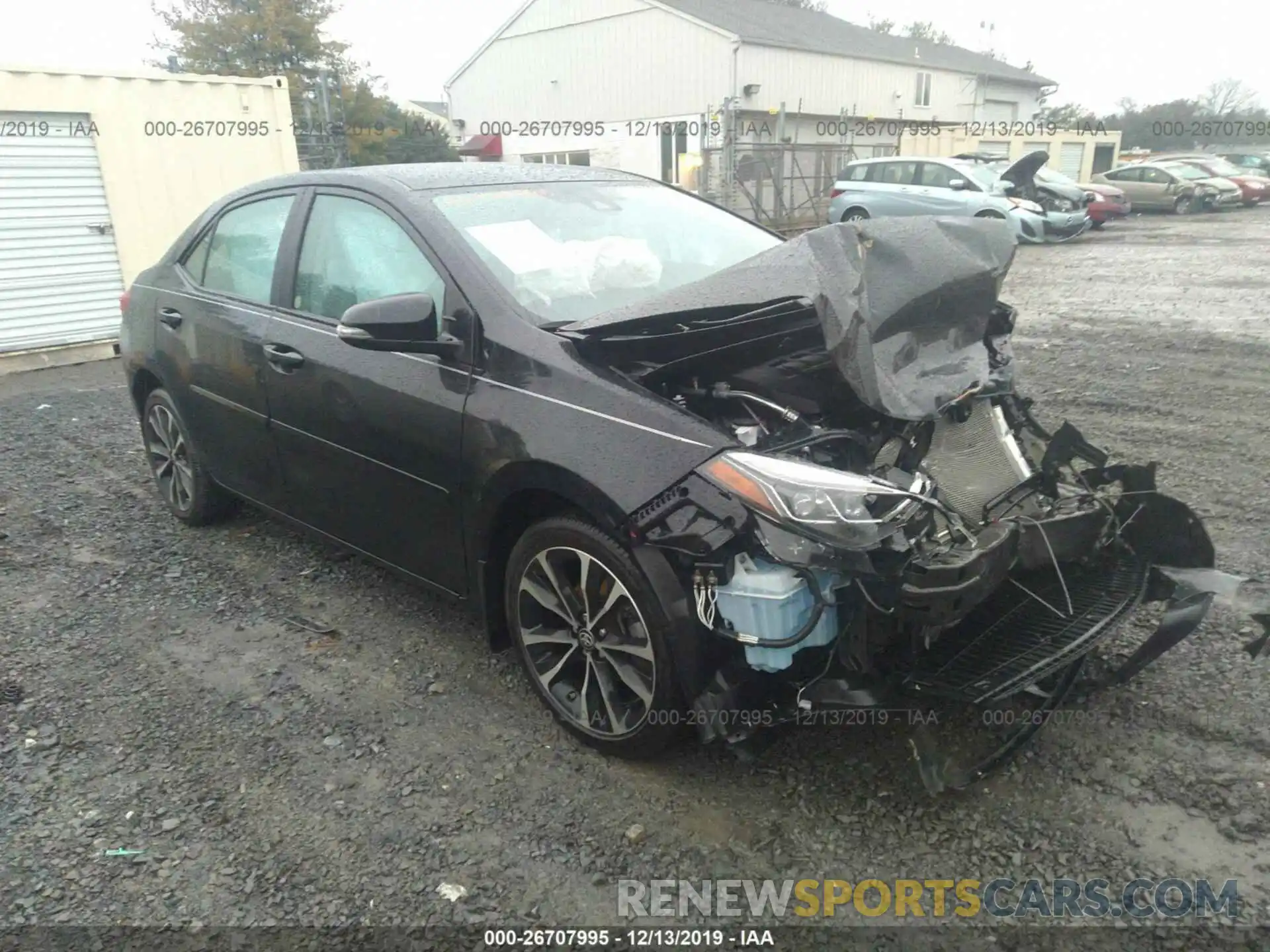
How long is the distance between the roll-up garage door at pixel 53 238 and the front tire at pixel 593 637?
356 inches

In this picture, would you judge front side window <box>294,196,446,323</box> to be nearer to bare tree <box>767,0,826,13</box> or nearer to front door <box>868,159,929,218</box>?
front door <box>868,159,929,218</box>

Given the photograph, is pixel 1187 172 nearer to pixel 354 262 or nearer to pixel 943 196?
pixel 943 196

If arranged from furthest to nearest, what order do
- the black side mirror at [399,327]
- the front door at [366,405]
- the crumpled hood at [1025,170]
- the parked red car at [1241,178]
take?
the parked red car at [1241,178], the crumpled hood at [1025,170], the front door at [366,405], the black side mirror at [399,327]

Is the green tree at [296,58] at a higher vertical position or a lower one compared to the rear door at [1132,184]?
higher

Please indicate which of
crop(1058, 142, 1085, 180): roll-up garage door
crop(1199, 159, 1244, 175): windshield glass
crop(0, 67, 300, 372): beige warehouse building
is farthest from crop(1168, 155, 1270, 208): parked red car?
crop(0, 67, 300, 372): beige warehouse building

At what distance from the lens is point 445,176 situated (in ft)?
11.2

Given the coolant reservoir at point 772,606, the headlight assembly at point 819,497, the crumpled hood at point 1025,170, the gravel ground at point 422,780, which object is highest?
the crumpled hood at point 1025,170

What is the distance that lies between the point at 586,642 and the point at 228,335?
7.33 ft

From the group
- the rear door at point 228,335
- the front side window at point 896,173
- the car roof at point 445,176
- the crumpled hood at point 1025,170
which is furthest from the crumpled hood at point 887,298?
the front side window at point 896,173

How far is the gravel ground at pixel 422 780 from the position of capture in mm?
2295

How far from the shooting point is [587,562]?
101 inches

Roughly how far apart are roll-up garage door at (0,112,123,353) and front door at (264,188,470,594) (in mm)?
7694

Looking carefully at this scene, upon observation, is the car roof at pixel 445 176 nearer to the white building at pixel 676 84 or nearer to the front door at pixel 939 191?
the front door at pixel 939 191

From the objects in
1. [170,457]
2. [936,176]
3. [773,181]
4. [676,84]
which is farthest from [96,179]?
[676,84]
